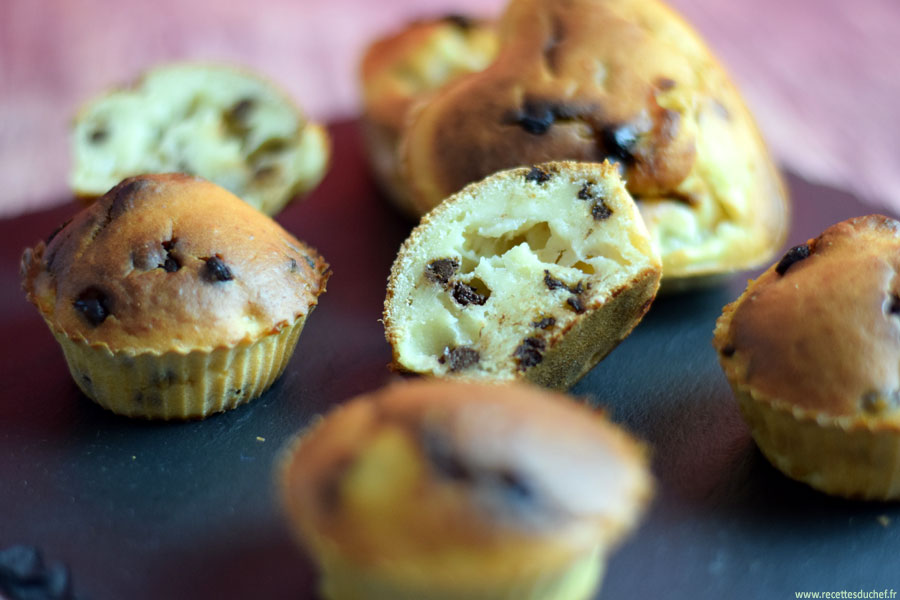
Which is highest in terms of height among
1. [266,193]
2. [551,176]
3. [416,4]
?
[551,176]

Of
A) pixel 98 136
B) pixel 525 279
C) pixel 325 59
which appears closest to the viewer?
pixel 525 279

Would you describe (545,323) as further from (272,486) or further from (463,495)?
(463,495)

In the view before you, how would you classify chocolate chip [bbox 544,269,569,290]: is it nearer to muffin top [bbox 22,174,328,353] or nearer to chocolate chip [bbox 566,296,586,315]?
chocolate chip [bbox 566,296,586,315]

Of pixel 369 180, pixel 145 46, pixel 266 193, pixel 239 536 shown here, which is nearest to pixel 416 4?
pixel 145 46

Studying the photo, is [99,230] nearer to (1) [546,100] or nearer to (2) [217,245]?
(2) [217,245]

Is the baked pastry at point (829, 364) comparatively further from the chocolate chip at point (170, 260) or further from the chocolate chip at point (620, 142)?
the chocolate chip at point (170, 260)

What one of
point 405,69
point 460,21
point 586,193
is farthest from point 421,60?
point 586,193
